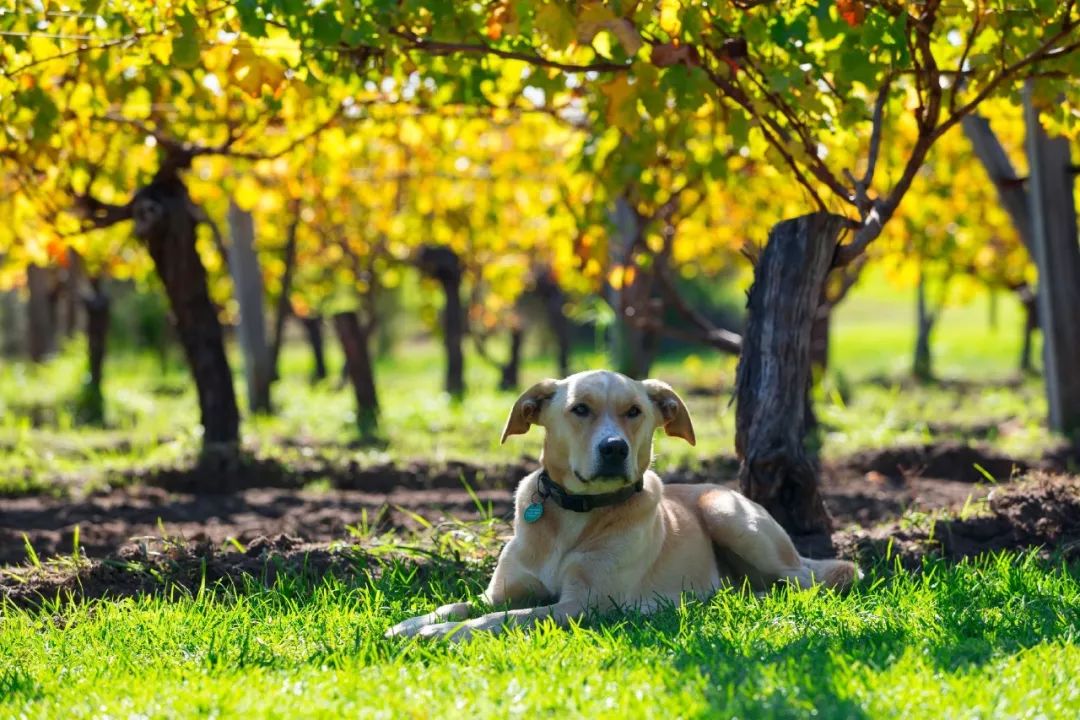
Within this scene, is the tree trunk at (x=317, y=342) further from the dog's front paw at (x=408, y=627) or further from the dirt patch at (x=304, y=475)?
the dog's front paw at (x=408, y=627)

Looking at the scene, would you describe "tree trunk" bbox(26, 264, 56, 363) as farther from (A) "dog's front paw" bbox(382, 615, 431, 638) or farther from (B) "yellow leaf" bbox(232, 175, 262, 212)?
(A) "dog's front paw" bbox(382, 615, 431, 638)

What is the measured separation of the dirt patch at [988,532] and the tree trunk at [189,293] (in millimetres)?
5409

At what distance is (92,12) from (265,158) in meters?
3.97

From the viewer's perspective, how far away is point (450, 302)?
58.2ft

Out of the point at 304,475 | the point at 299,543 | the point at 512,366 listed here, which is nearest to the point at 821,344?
the point at 512,366

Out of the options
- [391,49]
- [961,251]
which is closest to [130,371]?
[961,251]

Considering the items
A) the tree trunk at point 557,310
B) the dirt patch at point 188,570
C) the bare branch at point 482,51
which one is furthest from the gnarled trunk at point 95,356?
the bare branch at point 482,51

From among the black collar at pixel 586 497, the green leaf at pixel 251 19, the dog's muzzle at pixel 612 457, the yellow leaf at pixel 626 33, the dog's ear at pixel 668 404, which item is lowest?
the black collar at pixel 586 497

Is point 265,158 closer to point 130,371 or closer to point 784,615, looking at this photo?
point 784,615

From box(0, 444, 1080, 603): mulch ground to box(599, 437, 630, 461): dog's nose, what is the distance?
149cm

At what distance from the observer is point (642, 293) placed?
13.0m

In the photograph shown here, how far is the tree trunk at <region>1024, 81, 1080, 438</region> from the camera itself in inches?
454

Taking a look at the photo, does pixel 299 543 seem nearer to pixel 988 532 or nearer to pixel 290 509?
pixel 290 509

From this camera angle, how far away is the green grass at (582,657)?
4.04 meters
